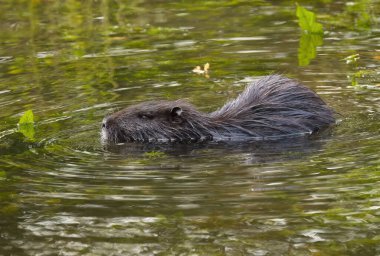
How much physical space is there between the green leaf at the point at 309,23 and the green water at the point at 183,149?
0.37ft

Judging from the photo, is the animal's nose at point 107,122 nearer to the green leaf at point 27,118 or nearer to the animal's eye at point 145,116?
the animal's eye at point 145,116

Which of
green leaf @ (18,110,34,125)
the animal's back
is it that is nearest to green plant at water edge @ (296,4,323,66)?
the animal's back

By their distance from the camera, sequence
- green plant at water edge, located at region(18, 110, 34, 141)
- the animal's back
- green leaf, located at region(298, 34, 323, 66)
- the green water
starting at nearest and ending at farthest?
1. the green water
2. the animal's back
3. green plant at water edge, located at region(18, 110, 34, 141)
4. green leaf, located at region(298, 34, 323, 66)

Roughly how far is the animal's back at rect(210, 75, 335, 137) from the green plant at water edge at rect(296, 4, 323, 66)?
1.96m

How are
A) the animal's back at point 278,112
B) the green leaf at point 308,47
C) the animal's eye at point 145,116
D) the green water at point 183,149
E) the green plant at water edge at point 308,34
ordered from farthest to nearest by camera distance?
the green plant at water edge at point 308,34 → the green leaf at point 308,47 → the animal's eye at point 145,116 → the animal's back at point 278,112 → the green water at point 183,149

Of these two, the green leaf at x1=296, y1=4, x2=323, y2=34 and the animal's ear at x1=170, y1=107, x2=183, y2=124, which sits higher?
the green leaf at x1=296, y1=4, x2=323, y2=34

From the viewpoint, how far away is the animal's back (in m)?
7.04

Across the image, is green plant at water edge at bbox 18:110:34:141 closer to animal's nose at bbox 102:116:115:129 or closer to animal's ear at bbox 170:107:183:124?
animal's nose at bbox 102:116:115:129

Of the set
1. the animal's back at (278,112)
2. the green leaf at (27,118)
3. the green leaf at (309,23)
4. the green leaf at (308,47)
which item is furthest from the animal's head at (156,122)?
the green leaf at (309,23)

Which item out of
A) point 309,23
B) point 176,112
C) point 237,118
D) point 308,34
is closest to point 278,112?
point 237,118

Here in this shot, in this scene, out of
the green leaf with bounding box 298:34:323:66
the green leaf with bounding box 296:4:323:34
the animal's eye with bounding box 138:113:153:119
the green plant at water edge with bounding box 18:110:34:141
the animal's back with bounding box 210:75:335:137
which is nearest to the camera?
the animal's back with bounding box 210:75:335:137

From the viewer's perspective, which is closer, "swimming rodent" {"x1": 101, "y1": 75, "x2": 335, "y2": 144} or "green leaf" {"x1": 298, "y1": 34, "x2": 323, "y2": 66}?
"swimming rodent" {"x1": 101, "y1": 75, "x2": 335, "y2": 144}

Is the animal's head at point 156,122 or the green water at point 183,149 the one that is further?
the animal's head at point 156,122

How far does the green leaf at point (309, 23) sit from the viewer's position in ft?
32.1
